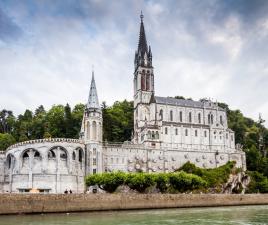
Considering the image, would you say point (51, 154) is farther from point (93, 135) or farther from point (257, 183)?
point (257, 183)

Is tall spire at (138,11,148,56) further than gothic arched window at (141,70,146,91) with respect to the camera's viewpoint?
Yes

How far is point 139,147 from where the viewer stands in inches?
2881

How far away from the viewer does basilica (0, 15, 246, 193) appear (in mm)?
64312

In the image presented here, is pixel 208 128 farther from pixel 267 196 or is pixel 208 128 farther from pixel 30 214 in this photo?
pixel 30 214

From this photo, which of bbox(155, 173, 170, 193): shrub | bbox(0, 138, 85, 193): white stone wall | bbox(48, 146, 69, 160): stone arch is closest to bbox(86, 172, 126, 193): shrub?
bbox(155, 173, 170, 193): shrub

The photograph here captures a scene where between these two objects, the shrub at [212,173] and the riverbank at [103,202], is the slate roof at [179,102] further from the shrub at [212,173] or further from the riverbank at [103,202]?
the riverbank at [103,202]

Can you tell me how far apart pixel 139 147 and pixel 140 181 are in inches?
719

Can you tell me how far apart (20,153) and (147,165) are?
21.1 m

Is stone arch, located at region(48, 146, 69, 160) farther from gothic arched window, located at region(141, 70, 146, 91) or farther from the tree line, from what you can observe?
gothic arched window, located at region(141, 70, 146, 91)

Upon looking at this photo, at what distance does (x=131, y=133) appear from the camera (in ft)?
293

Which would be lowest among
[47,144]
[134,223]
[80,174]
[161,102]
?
[134,223]

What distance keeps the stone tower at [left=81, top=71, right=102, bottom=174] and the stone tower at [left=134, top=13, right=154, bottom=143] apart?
1288 cm

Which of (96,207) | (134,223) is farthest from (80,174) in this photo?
(134,223)

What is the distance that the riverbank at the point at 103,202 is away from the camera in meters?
40.7
